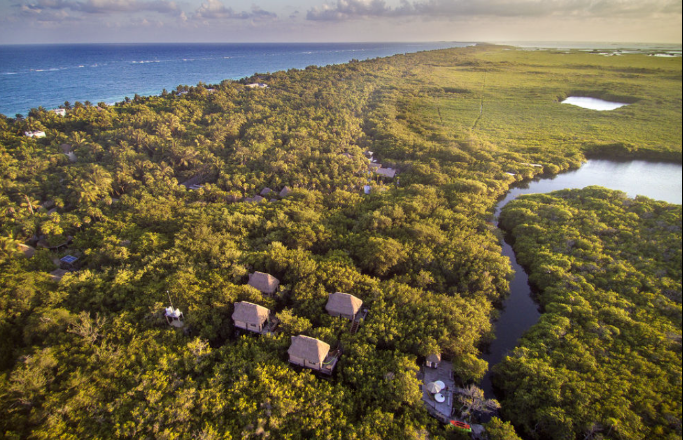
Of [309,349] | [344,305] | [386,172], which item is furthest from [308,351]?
[386,172]

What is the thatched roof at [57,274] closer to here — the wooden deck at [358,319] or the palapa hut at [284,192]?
the palapa hut at [284,192]

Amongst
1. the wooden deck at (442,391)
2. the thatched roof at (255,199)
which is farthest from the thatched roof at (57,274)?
the wooden deck at (442,391)

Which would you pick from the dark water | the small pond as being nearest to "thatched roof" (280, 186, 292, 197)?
the dark water

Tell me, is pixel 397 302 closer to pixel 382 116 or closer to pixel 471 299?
pixel 471 299

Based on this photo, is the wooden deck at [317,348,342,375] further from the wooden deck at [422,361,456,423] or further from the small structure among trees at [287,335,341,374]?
the wooden deck at [422,361,456,423]

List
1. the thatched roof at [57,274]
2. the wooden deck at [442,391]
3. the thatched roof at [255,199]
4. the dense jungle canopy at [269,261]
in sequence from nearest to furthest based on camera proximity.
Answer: the dense jungle canopy at [269,261] < the wooden deck at [442,391] < the thatched roof at [57,274] < the thatched roof at [255,199]

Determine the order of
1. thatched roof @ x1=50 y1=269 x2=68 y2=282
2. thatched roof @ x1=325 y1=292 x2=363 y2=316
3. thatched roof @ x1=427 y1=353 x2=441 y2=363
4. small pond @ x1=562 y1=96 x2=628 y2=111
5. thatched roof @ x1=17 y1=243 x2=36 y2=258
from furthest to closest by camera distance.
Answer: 1. small pond @ x1=562 y1=96 x2=628 y2=111
2. thatched roof @ x1=17 y1=243 x2=36 y2=258
3. thatched roof @ x1=50 y1=269 x2=68 y2=282
4. thatched roof @ x1=325 y1=292 x2=363 y2=316
5. thatched roof @ x1=427 y1=353 x2=441 y2=363

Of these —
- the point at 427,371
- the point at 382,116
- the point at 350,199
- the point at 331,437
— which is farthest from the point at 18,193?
the point at 382,116

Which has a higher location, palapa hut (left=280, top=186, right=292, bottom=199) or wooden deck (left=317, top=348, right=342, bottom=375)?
palapa hut (left=280, top=186, right=292, bottom=199)
